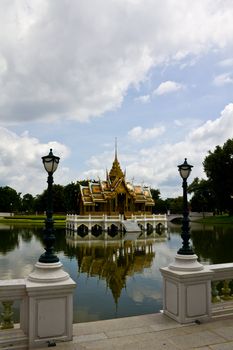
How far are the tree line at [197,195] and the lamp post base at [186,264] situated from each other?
168ft

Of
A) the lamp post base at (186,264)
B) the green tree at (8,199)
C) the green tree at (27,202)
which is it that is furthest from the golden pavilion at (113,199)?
the green tree at (27,202)

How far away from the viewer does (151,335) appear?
5.16 meters

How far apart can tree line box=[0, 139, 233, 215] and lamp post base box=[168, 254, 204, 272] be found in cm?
5115

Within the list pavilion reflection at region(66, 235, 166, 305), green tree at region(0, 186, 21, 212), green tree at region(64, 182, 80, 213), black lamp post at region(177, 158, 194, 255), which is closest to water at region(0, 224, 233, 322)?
pavilion reflection at region(66, 235, 166, 305)

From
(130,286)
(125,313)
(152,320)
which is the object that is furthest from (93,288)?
(152,320)

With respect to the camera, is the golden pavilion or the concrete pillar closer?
the concrete pillar

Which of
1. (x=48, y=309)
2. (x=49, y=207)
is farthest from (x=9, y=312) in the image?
(x=49, y=207)

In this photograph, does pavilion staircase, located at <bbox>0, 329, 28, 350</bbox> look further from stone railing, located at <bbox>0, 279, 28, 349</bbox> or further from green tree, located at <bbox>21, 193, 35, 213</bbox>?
green tree, located at <bbox>21, 193, 35, 213</bbox>

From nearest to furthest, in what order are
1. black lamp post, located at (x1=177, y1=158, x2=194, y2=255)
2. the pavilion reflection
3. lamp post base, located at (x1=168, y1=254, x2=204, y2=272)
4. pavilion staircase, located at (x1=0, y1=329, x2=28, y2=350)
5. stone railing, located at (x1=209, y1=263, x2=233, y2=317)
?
pavilion staircase, located at (x1=0, y1=329, x2=28, y2=350), lamp post base, located at (x1=168, y1=254, x2=204, y2=272), stone railing, located at (x1=209, y1=263, x2=233, y2=317), black lamp post, located at (x1=177, y1=158, x2=194, y2=255), the pavilion reflection

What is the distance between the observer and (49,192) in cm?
564

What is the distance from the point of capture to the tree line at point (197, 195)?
55375mm

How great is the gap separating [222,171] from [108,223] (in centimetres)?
2186

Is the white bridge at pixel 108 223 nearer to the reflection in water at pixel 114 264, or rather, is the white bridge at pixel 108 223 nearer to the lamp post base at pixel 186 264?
the reflection in water at pixel 114 264

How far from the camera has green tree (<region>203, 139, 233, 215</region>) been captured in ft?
180
